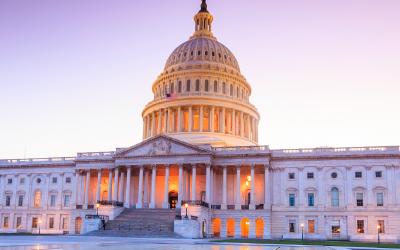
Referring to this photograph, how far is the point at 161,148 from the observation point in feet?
267

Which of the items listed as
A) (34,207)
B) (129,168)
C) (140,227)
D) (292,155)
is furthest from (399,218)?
(34,207)

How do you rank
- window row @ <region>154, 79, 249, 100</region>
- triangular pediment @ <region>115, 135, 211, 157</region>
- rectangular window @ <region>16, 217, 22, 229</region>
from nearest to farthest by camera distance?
1. triangular pediment @ <region>115, 135, 211, 157</region>
2. rectangular window @ <region>16, 217, 22, 229</region>
3. window row @ <region>154, 79, 249, 100</region>

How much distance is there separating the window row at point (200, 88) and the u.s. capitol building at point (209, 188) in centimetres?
315

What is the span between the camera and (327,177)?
77.9m

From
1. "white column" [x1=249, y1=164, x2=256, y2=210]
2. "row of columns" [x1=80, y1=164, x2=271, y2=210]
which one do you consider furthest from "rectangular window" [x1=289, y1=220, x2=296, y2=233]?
"white column" [x1=249, y1=164, x2=256, y2=210]

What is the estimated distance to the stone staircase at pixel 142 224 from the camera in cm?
6619

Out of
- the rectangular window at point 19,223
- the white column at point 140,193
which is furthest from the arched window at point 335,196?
the rectangular window at point 19,223

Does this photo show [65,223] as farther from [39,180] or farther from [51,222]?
[39,180]

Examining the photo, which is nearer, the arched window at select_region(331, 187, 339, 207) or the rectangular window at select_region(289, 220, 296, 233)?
the arched window at select_region(331, 187, 339, 207)

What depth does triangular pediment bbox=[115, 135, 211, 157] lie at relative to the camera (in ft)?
262

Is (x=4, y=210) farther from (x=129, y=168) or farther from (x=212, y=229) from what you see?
(x=212, y=229)

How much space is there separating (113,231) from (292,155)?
3179 centimetres

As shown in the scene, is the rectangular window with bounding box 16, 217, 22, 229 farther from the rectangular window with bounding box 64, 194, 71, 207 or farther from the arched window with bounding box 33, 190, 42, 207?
the rectangular window with bounding box 64, 194, 71, 207

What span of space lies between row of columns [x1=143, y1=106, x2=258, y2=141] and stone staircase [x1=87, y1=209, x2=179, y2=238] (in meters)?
25.8
